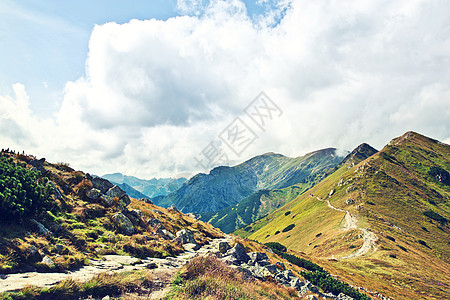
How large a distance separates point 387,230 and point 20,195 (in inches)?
4765

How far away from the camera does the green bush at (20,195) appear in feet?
43.3

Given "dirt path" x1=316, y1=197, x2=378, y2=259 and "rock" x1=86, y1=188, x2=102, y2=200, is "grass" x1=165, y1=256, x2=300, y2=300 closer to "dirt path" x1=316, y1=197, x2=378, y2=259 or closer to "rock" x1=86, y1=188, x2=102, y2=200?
"rock" x1=86, y1=188, x2=102, y2=200

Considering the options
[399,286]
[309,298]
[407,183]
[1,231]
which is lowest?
[399,286]

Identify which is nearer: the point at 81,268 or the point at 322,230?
the point at 81,268

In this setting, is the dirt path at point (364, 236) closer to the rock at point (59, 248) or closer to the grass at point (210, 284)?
the grass at point (210, 284)

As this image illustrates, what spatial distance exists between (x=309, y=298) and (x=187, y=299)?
13213mm

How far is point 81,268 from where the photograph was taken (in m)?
12.0

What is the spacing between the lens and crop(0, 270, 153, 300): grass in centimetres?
840

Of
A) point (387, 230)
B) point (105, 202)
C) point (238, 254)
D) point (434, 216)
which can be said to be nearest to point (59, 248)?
point (105, 202)

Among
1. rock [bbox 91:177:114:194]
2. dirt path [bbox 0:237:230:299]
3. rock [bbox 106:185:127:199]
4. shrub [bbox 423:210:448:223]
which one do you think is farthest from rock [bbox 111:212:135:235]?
shrub [bbox 423:210:448:223]

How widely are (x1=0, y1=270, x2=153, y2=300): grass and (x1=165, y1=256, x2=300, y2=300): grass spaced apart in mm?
1687

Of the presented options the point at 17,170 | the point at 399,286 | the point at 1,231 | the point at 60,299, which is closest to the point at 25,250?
the point at 1,231

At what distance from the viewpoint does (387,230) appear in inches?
3750

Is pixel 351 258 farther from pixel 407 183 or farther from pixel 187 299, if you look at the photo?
pixel 407 183
